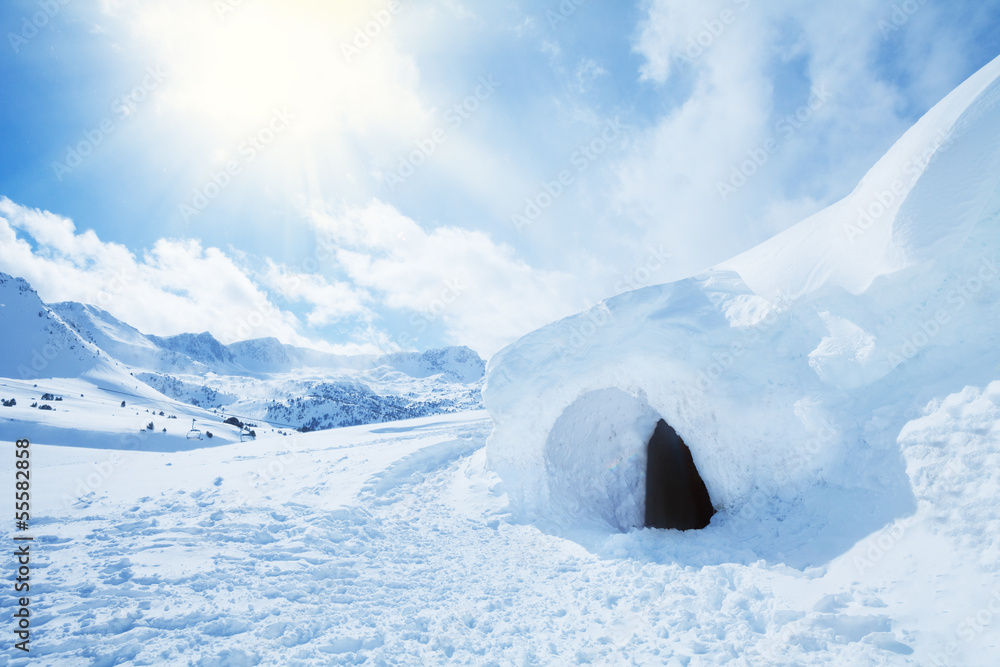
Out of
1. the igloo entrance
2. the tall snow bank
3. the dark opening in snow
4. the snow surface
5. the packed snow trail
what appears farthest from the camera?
the dark opening in snow

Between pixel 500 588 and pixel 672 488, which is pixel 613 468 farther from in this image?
pixel 500 588

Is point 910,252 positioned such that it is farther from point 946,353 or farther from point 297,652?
point 297,652

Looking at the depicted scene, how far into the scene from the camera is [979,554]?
463cm

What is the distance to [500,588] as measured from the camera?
259 inches

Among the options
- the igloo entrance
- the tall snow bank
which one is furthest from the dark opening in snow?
the tall snow bank

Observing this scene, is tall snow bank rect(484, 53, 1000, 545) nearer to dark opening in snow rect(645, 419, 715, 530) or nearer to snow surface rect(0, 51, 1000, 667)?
snow surface rect(0, 51, 1000, 667)
